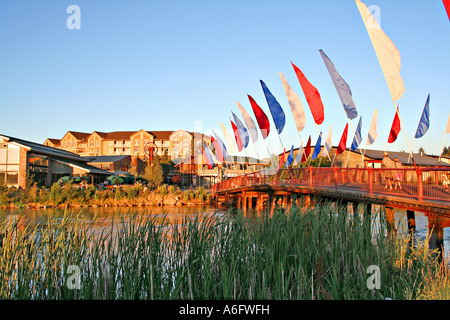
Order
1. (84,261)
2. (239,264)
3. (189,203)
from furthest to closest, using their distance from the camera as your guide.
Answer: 1. (189,203)
2. (239,264)
3. (84,261)

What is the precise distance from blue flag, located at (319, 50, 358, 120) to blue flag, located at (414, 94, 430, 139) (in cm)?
538

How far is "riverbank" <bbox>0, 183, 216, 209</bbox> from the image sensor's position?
123ft

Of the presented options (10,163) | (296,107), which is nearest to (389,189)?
(296,107)

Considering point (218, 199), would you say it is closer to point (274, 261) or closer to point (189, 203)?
point (189, 203)

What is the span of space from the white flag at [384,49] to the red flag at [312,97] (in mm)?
7995

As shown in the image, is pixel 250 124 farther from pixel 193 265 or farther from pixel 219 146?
pixel 193 265

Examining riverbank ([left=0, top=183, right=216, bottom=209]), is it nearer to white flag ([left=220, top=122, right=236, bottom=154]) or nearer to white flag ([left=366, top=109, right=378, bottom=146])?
white flag ([left=220, top=122, right=236, bottom=154])

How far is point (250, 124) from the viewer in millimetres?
35281

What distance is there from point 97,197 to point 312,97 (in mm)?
26353

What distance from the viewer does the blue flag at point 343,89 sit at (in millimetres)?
20469
